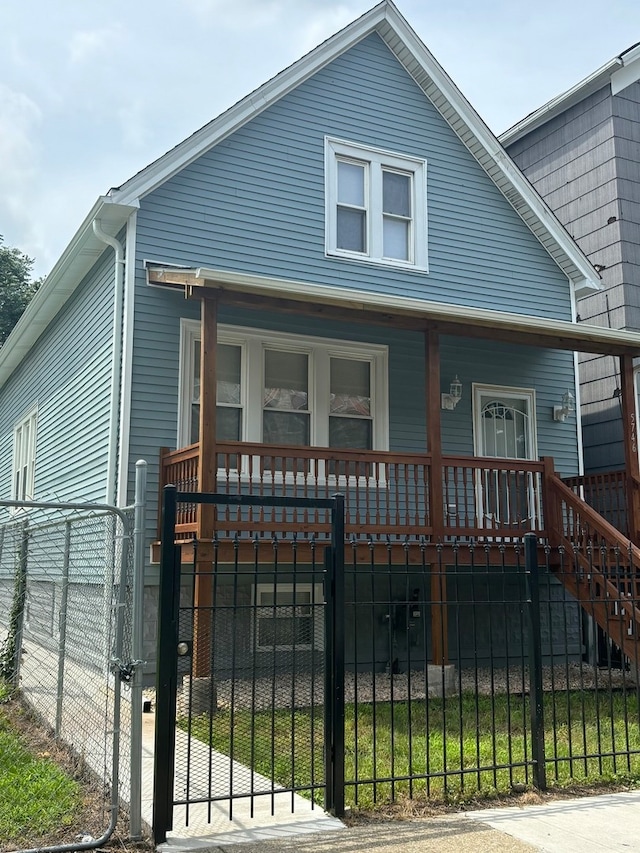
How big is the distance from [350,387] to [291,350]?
1066 millimetres

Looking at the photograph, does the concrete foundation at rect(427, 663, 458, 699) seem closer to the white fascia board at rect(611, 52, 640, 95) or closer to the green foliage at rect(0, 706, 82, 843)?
the green foliage at rect(0, 706, 82, 843)

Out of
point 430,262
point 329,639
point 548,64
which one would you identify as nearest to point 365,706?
point 329,639

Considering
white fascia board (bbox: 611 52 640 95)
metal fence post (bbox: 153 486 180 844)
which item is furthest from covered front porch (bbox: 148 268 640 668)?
white fascia board (bbox: 611 52 640 95)

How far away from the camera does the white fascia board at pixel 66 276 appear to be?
1091 centimetres

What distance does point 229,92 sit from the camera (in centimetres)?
1298

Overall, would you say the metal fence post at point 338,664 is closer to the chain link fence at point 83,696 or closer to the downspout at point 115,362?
the chain link fence at point 83,696

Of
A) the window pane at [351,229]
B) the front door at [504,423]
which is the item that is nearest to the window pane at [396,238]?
the window pane at [351,229]

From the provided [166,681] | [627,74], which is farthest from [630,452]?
[166,681]

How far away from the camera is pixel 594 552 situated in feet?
35.1

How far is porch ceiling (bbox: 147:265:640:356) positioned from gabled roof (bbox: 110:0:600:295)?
101 inches

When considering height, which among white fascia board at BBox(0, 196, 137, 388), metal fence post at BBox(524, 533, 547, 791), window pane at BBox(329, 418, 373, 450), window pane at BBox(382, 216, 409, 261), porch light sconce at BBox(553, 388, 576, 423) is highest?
window pane at BBox(382, 216, 409, 261)

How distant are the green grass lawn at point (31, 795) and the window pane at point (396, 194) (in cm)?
955

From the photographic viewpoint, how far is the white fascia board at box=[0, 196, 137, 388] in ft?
35.8

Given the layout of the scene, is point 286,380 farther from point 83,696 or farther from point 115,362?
point 83,696
